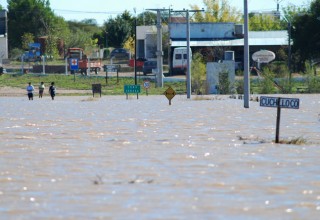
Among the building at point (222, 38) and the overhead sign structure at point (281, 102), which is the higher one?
the building at point (222, 38)

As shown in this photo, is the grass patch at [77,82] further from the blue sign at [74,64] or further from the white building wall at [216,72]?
the white building wall at [216,72]

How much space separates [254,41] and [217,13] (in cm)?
2423

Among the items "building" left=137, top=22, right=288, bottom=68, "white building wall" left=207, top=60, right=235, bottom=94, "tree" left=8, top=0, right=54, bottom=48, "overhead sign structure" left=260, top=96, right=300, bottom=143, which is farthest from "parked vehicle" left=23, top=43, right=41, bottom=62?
"overhead sign structure" left=260, top=96, right=300, bottom=143

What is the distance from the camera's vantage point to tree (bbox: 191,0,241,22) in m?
131

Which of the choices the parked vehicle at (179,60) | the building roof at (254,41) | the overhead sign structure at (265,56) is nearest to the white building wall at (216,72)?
the overhead sign structure at (265,56)

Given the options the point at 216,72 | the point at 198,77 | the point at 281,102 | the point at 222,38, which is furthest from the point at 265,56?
the point at 281,102

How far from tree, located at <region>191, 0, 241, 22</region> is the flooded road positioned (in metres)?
93.0

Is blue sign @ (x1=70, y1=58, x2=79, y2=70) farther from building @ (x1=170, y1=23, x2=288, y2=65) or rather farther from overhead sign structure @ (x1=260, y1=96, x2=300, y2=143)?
→ overhead sign structure @ (x1=260, y1=96, x2=300, y2=143)

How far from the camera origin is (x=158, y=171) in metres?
21.2

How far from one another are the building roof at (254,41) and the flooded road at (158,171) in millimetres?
66690

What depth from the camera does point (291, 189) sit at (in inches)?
729

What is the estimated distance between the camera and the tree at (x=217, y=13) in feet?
431

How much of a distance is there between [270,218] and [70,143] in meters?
14.2

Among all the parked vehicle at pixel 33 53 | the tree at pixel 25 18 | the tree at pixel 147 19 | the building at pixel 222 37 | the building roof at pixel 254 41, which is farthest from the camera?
the tree at pixel 147 19
